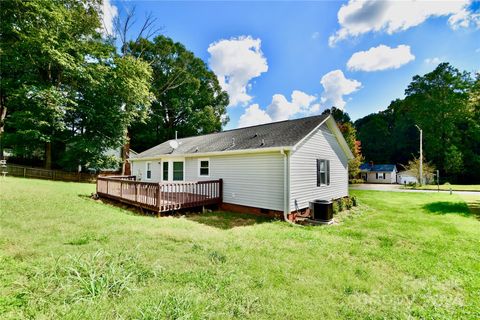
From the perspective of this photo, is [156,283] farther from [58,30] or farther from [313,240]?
[58,30]

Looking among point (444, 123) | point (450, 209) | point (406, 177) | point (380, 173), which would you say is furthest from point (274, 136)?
point (380, 173)

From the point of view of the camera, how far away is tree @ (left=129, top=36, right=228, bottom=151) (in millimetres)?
29266

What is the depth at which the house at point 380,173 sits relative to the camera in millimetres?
42375

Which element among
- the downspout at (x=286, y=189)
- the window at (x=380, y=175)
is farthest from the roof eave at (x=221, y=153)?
the window at (x=380, y=175)

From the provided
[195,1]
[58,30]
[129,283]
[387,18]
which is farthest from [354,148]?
[58,30]

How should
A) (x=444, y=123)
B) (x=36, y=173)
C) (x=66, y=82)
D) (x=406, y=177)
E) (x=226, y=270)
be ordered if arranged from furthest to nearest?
(x=406, y=177) < (x=444, y=123) < (x=66, y=82) < (x=36, y=173) < (x=226, y=270)

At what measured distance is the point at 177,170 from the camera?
1302 centimetres

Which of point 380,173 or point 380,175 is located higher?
point 380,173

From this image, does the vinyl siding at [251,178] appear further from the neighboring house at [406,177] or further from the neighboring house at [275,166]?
the neighboring house at [406,177]

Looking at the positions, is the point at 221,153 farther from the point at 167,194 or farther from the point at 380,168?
the point at 380,168

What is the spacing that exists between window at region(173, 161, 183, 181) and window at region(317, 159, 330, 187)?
7.65 m

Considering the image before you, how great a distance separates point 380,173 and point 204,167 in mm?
43591

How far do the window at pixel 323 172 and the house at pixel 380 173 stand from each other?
38.9m

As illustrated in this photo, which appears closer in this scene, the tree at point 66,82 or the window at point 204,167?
the window at point 204,167
